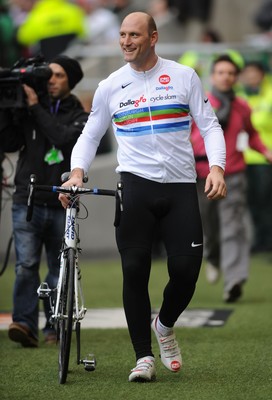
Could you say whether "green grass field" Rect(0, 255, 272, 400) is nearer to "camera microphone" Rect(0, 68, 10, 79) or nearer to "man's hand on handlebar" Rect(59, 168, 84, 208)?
"man's hand on handlebar" Rect(59, 168, 84, 208)

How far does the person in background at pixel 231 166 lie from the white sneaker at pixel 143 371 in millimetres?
4415

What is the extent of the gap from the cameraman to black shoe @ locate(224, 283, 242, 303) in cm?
296

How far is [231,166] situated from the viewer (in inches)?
481

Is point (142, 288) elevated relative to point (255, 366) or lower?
elevated

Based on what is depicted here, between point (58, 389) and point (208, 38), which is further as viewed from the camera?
point (208, 38)

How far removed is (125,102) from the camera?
7.88 m

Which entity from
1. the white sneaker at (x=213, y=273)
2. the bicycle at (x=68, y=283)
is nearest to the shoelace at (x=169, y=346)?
the bicycle at (x=68, y=283)

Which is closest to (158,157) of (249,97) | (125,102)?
(125,102)

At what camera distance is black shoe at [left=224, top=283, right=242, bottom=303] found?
1215 cm

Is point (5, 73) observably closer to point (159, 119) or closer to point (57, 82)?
point (57, 82)

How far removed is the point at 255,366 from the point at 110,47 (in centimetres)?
1024

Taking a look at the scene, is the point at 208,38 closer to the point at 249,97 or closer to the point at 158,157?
the point at 249,97

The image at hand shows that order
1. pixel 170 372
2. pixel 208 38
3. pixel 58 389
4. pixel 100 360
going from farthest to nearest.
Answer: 1. pixel 208 38
2. pixel 100 360
3. pixel 170 372
4. pixel 58 389

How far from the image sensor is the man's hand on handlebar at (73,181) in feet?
25.4
